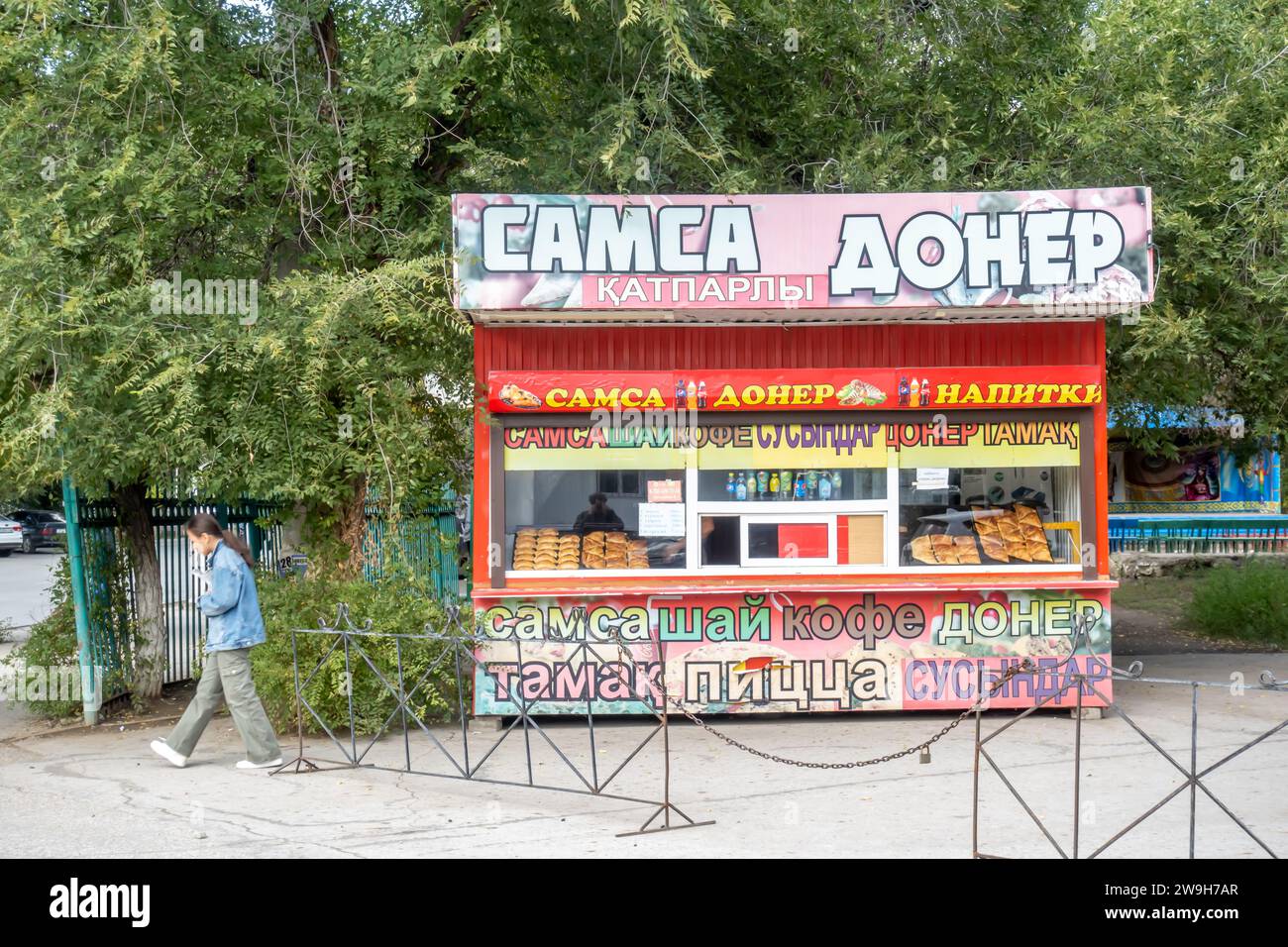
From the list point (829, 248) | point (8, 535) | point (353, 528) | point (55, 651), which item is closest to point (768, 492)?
point (829, 248)

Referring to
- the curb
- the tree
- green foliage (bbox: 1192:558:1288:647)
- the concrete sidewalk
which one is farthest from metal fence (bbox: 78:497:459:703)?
green foliage (bbox: 1192:558:1288:647)

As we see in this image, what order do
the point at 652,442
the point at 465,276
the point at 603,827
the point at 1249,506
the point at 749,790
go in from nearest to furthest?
the point at 603,827
the point at 749,790
the point at 465,276
the point at 652,442
the point at 1249,506

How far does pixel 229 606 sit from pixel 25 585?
19.4 m

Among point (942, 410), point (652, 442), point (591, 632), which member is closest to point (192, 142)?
point (652, 442)

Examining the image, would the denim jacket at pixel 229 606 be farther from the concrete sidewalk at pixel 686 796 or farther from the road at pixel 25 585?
the road at pixel 25 585

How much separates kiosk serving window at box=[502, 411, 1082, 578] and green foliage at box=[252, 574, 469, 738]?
0.95 m

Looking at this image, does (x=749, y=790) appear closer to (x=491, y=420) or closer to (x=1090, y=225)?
(x=491, y=420)

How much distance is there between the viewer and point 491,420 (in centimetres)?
1005

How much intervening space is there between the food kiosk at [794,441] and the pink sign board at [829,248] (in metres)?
0.02

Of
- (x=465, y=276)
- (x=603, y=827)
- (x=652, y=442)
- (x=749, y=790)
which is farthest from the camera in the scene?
(x=652, y=442)

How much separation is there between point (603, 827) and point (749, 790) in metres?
1.25

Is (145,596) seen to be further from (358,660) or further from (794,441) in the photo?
(794,441)

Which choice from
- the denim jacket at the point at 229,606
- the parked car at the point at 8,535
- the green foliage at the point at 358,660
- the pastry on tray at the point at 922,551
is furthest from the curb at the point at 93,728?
the parked car at the point at 8,535

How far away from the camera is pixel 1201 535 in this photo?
23000mm
